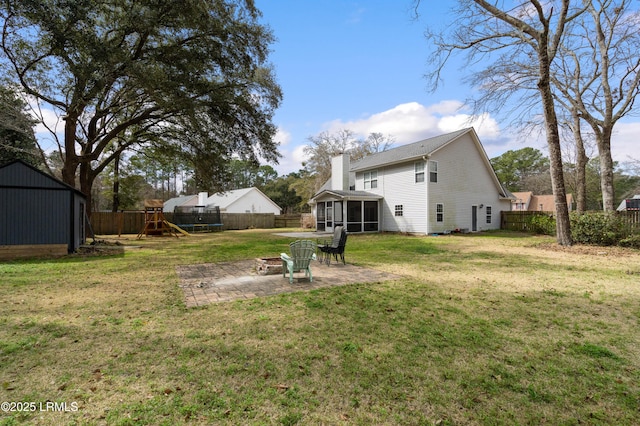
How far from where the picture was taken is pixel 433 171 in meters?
18.7

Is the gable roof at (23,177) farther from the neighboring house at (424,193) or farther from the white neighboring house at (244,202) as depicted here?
the white neighboring house at (244,202)

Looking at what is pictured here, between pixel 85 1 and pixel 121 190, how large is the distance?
838 inches

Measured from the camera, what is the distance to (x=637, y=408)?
92.7 inches

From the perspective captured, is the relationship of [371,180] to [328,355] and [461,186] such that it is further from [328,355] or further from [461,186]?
[328,355]

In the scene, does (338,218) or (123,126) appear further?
(338,218)

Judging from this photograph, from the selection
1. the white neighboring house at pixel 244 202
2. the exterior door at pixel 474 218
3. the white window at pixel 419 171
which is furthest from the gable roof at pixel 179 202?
the exterior door at pixel 474 218

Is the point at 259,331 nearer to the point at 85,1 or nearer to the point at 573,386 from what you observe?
the point at 573,386

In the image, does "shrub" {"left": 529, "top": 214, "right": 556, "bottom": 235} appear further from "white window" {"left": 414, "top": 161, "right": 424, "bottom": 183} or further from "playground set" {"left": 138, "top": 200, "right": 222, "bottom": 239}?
"playground set" {"left": 138, "top": 200, "right": 222, "bottom": 239}

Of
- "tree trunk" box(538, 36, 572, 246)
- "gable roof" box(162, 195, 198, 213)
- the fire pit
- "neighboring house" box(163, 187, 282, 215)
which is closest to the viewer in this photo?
the fire pit

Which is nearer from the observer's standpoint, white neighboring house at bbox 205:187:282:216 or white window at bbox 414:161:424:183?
white window at bbox 414:161:424:183

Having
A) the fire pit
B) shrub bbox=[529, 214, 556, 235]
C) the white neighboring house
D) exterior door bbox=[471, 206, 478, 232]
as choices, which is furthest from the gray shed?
the white neighboring house

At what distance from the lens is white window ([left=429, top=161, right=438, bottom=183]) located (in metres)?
18.5

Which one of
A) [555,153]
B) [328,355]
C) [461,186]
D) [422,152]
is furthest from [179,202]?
[328,355]

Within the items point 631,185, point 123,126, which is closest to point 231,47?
point 123,126
